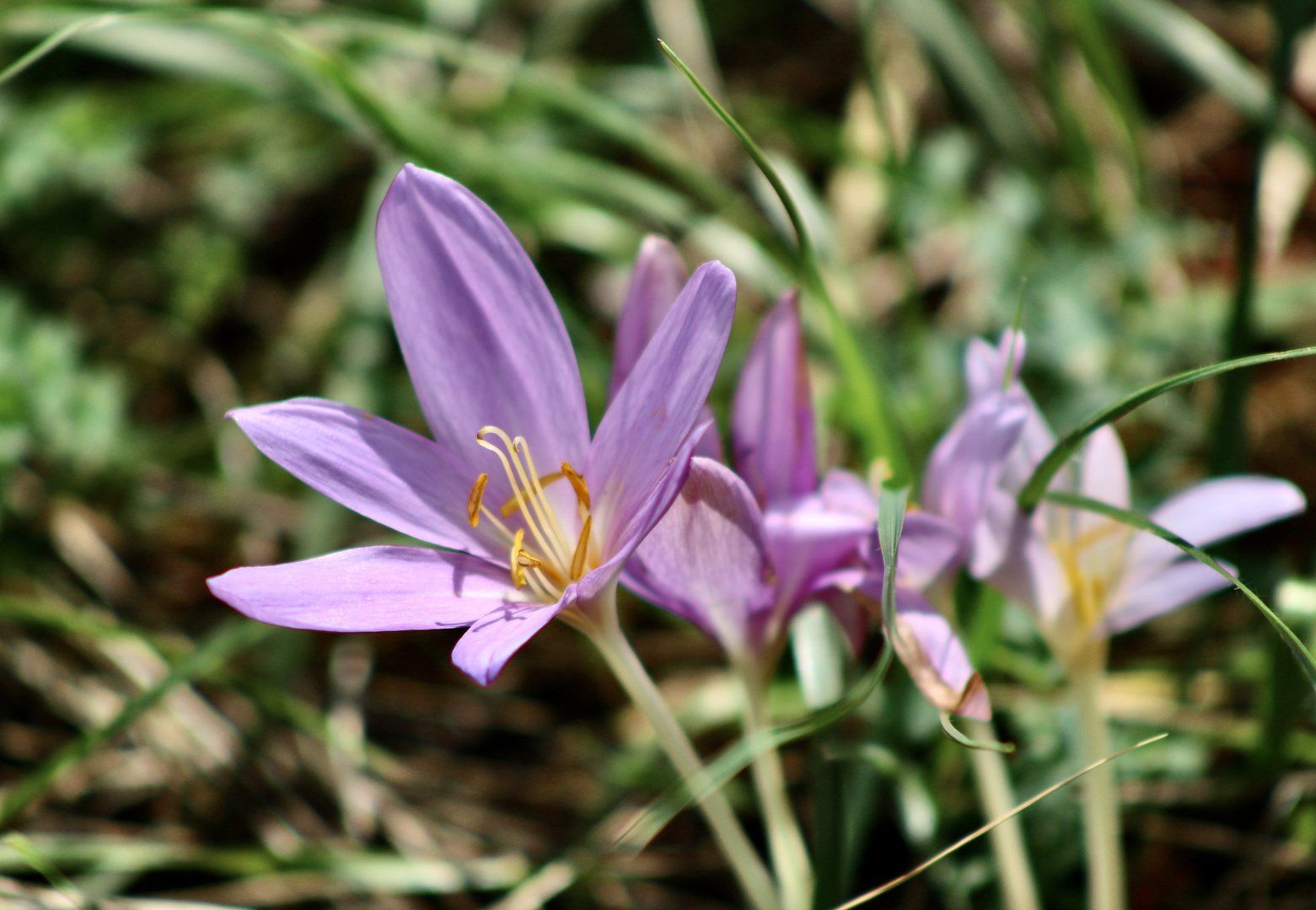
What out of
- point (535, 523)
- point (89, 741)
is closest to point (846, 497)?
point (535, 523)

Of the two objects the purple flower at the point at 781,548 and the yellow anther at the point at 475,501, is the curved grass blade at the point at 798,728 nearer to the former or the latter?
the purple flower at the point at 781,548

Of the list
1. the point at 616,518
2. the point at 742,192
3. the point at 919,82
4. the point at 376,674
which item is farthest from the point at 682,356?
the point at 919,82

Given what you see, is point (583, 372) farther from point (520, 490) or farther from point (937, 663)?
point (937, 663)

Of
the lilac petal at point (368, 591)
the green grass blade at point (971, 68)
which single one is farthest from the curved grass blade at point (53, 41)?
the green grass blade at point (971, 68)

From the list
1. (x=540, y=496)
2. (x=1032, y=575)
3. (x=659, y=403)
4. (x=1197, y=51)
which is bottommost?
(x=1032, y=575)

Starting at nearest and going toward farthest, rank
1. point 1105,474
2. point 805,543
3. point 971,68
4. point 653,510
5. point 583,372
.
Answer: point 653,510, point 805,543, point 1105,474, point 583,372, point 971,68

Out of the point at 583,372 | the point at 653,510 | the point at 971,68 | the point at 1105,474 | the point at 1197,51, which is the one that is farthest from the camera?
the point at 971,68

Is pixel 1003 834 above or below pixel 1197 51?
below

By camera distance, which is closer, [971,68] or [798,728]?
[798,728]
